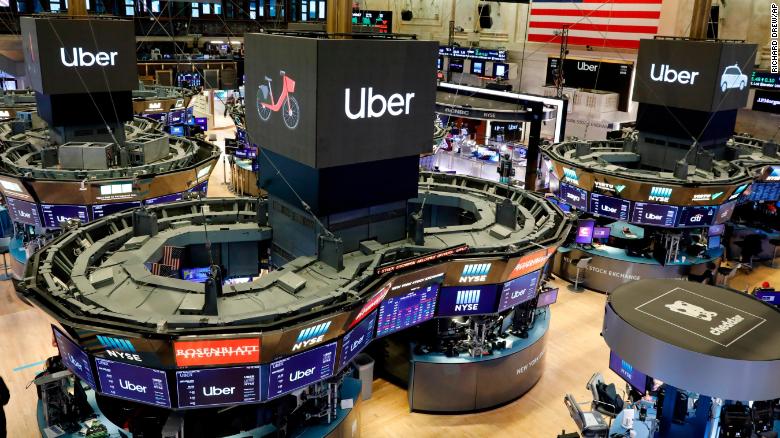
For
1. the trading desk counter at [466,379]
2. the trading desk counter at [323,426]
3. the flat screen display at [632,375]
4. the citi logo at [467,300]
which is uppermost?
the citi logo at [467,300]

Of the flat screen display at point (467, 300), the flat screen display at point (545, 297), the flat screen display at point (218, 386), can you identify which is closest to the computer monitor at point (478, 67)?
the flat screen display at point (545, 297)

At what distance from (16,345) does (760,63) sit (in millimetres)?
28322

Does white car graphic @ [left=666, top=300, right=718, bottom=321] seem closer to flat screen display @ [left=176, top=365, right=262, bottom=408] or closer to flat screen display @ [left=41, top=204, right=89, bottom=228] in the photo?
flat screen display @ [left=176, top=365, right=262, bottom=408]

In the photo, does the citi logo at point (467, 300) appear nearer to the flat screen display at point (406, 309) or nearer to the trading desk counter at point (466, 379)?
the flat screen display at point (406, 309)

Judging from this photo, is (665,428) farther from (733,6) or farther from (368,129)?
(733,6)

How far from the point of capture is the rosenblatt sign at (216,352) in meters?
7.73

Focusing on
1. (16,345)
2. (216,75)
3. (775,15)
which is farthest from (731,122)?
(216,75)

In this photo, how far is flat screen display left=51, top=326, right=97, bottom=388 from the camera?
26.5 feet

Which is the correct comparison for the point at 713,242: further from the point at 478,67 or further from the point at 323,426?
the point at 478,67

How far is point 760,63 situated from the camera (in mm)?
26594

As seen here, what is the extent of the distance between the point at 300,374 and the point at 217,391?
3.70 feet

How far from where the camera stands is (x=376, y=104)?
9820 mm

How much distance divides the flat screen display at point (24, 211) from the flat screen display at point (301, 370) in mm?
10436

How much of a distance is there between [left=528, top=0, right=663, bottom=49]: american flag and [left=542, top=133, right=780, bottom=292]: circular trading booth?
40.3 feet
